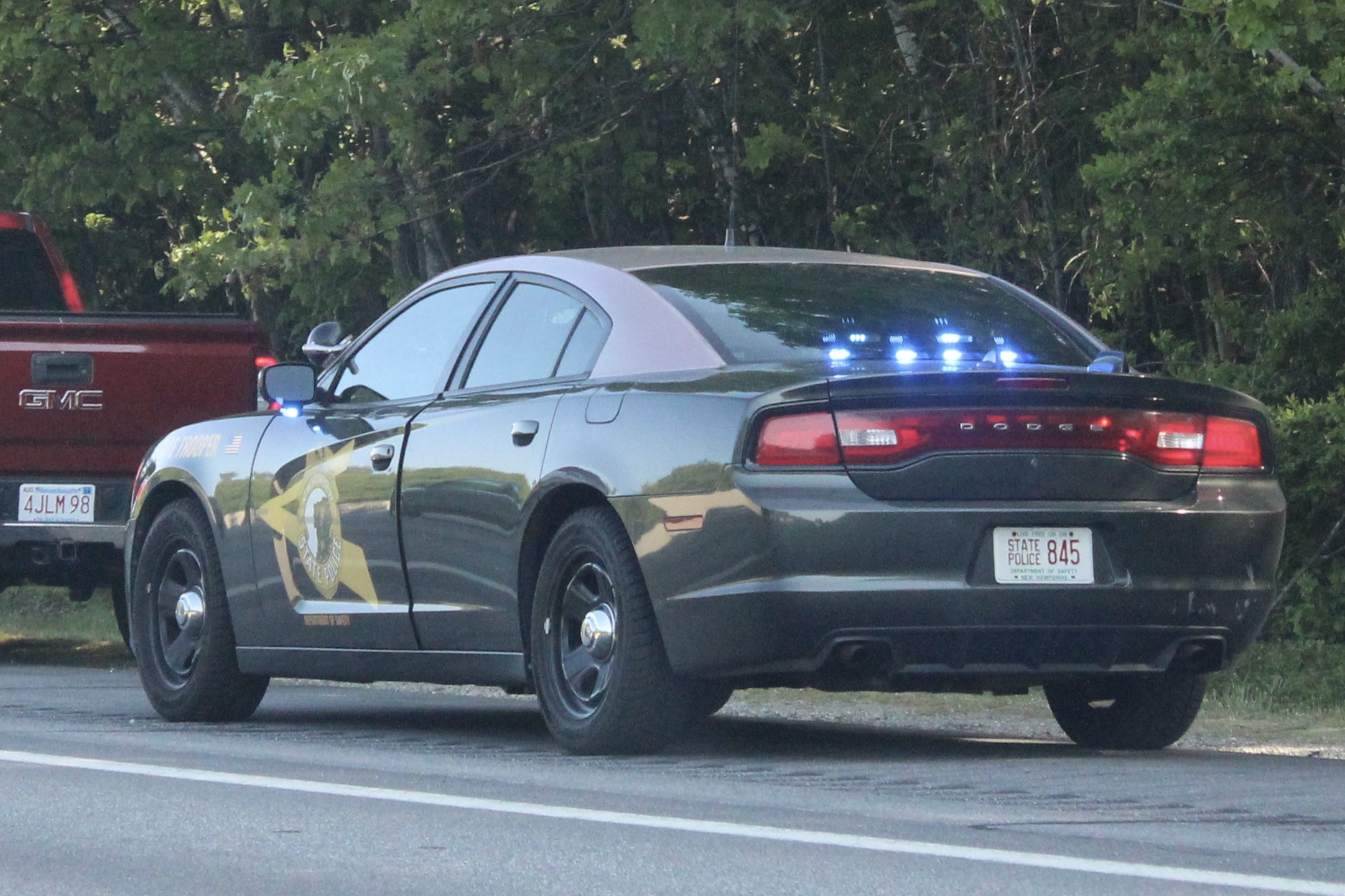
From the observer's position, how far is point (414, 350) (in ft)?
27.6

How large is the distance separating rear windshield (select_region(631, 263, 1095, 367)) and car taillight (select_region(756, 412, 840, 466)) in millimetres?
431

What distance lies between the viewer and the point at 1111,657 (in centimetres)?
681

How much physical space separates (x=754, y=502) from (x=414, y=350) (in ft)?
7.16

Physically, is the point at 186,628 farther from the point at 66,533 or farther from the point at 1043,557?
the point at 1043,557

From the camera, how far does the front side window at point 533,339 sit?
7.59 meters

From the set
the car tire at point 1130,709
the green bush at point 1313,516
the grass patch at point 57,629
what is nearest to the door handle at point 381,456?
the car tire at point 1130,709

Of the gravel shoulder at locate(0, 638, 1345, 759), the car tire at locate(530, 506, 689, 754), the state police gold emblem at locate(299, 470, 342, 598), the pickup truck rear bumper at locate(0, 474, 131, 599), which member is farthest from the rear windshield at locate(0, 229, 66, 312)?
the car tire at locate(530, 506, 689, 754)

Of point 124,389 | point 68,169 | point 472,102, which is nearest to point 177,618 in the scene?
point 124,389

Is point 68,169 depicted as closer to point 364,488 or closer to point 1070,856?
point 364,488

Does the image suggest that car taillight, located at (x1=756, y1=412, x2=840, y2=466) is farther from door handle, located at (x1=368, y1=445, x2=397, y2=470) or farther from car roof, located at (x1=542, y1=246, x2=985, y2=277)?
door handle, located at (x1=368, y1=445, x2=397, y2=470)

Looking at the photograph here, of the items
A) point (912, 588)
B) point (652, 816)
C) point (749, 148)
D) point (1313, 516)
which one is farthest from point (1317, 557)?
point (652, 816)

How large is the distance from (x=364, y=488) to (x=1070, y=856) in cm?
339

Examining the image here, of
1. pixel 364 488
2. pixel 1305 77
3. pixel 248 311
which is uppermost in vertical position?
pixel 1305 77

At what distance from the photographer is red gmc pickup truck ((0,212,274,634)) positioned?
11516 mm
